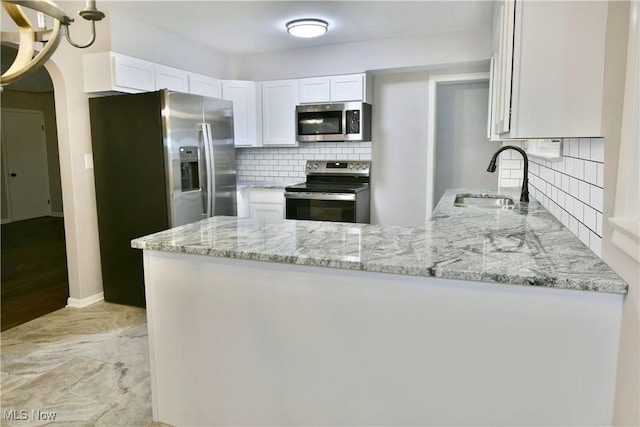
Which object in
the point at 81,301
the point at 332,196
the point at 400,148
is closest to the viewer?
the point at 81,301

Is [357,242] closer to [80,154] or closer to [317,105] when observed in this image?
[80,154]

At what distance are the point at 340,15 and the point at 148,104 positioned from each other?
5.69ft

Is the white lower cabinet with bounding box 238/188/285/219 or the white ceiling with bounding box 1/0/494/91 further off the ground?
the white ceiling with bounding box 1/0/494/91

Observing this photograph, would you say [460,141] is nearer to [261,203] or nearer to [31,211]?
[261,203]

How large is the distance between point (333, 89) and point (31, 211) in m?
6.34

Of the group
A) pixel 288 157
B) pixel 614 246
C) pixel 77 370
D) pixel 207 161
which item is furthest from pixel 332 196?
pixel 614 246

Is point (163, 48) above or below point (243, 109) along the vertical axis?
above

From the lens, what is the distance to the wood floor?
3538 millimetres

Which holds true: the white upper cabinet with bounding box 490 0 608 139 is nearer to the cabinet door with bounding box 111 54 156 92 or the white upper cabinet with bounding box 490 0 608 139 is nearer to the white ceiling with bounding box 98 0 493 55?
the white ceiling with bounding box 98 0 493 55

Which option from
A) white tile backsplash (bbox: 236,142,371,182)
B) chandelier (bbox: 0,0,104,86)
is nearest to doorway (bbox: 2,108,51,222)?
white tile backsplash (bbox: 236,142,371,182)

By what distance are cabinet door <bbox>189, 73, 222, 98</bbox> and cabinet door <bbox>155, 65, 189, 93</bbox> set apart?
10 cm

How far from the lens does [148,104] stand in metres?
3.29

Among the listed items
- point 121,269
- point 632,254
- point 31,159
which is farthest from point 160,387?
point 31,159

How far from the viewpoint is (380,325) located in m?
1.42
